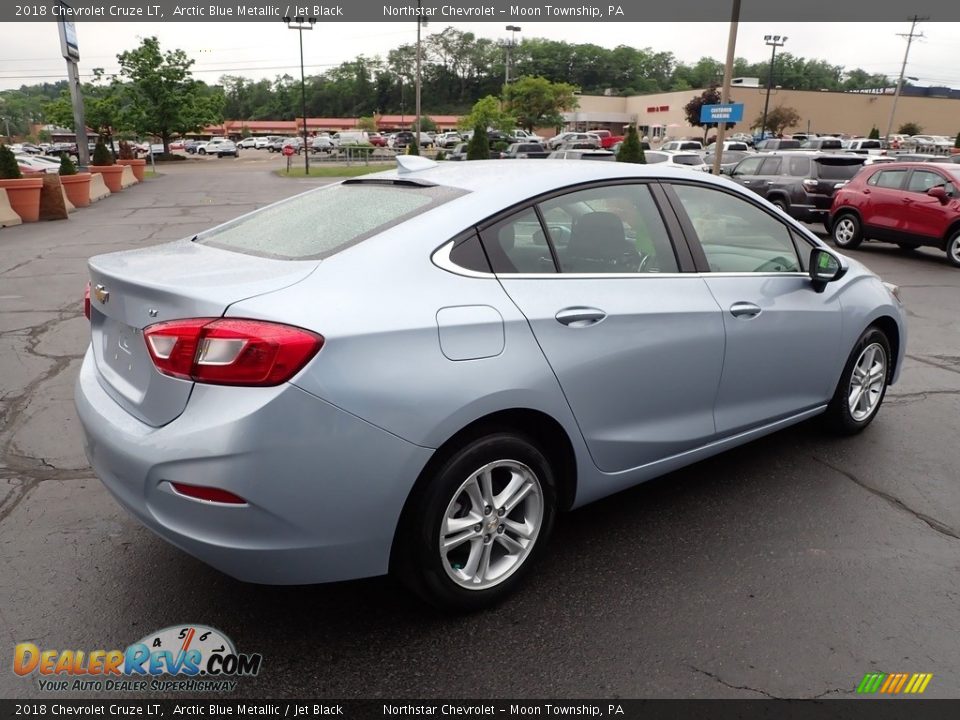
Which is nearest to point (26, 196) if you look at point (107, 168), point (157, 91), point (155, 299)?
point (107, 168)

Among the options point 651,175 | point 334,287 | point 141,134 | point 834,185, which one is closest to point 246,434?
point 334,287

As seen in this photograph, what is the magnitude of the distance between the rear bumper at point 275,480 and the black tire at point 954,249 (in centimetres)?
1236

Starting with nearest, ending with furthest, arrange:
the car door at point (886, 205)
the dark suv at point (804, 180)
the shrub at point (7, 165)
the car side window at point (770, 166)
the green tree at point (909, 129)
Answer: the car door at point (886, 205), the dark suv at point (804, 180), the car side window at point (770, 166), the shrub at point (7, 165), the green tree at point (909, 129)

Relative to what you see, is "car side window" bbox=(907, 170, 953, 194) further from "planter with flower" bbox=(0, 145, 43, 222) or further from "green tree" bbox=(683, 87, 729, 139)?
"green tree" bbox=(683, 87, 729, 139)

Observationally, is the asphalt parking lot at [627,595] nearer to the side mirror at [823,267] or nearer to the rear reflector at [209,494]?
the rear reflector at [209,494]

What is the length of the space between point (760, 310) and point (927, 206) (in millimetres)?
10671

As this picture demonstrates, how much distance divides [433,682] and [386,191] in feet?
6.53

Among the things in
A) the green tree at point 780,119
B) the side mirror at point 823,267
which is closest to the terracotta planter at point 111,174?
the side mirror at point 823,267

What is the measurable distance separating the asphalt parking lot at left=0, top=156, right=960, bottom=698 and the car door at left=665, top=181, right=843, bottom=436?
49 centimetres

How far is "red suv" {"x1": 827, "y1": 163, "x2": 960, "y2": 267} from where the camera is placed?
11.8 metres

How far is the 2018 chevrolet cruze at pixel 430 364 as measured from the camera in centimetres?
220

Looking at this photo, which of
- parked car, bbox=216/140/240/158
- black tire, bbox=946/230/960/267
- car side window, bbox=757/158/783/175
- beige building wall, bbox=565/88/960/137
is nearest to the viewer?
black tire, bbox=946/230/960/267

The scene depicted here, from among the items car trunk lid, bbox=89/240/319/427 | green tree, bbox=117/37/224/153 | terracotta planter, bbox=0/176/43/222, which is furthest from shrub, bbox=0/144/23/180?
green tree, bbox=117/37/224/153

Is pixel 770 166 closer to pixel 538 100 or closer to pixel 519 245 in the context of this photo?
pixel 519 245
